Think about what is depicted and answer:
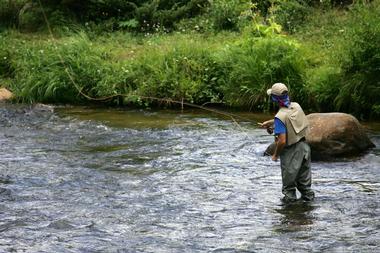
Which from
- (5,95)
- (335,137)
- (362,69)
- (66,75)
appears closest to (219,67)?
(362,69)

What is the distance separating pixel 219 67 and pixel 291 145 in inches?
277

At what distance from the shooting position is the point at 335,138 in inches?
372

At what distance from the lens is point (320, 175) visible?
8539 mm

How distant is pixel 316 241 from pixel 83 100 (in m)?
9.74

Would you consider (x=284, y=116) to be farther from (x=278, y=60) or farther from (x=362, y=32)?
(x=278, y=60)

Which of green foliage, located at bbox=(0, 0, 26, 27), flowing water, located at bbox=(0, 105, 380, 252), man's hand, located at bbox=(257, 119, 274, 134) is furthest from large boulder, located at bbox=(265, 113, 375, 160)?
green foliage, located at bbox=(0, 0, 26, 27)

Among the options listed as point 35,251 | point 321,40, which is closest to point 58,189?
point 35,251

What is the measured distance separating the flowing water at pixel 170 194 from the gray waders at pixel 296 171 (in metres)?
0.17

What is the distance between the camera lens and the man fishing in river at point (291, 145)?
7.09m

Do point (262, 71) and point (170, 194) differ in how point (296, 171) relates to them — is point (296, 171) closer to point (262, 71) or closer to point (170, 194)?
point (170, 194)

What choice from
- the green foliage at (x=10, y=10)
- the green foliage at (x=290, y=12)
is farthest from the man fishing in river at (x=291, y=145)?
the green foliage at (x=10, y=10)

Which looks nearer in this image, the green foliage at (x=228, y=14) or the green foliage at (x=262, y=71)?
the green foliage at (x=262, y=71)

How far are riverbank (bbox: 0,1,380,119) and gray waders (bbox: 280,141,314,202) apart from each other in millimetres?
4785

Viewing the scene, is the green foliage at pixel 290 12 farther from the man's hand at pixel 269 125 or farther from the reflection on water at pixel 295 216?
the reflection on water at pixel 295 216
